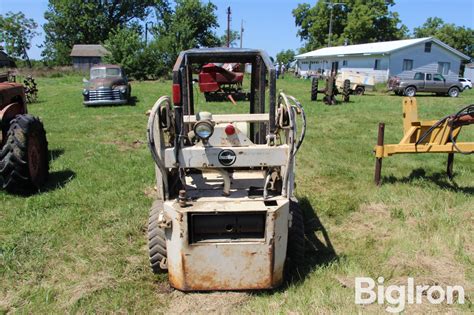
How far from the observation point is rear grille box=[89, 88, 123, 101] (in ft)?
54.8

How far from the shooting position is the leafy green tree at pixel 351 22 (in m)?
56.9

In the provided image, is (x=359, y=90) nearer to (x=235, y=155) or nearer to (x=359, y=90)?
(x=359, y=90)

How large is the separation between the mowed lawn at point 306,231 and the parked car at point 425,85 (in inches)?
674

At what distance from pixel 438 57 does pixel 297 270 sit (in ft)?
113

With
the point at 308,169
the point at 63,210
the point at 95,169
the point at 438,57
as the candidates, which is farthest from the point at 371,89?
the point at 63,210

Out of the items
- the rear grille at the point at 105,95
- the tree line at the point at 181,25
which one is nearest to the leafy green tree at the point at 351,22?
the tree line at the point at 181,25

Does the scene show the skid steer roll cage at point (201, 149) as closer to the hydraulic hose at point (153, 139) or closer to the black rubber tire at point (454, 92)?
the hydraulic hose at point (153, 139)

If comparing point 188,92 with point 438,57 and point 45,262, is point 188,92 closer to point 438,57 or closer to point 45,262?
point 45,262

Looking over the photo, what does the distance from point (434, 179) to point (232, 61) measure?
4.23 m

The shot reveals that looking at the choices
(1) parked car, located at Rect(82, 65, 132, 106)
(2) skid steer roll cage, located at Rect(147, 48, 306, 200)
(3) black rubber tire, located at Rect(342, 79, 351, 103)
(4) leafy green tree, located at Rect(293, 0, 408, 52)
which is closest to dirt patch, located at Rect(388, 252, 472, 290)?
(2) skid steer roll cage, located at Rect(147, 48, 306, 200)

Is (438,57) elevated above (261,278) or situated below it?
above

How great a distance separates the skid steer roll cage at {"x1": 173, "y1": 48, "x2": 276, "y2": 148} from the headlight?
163 millimetres

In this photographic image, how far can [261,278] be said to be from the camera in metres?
3.40

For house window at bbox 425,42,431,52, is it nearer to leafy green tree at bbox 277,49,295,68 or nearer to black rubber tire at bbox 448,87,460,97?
black rubber tire at bbox 448,87,460,97
